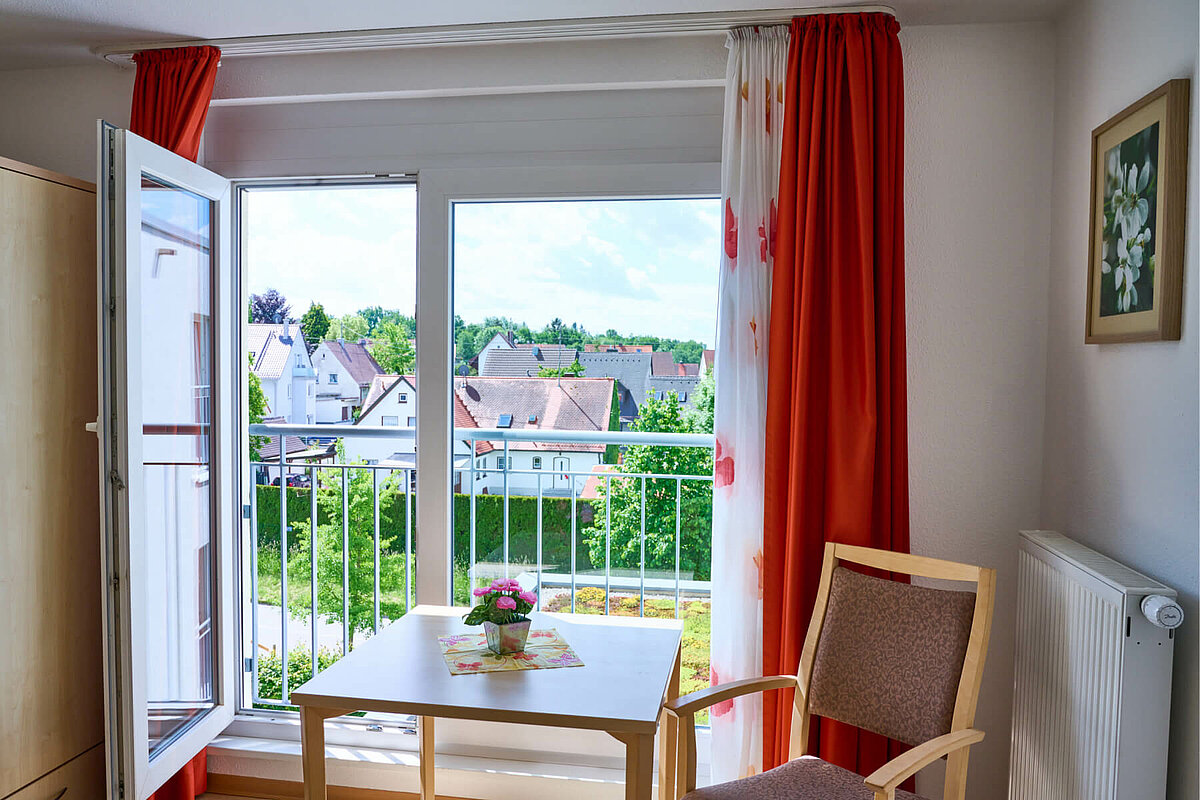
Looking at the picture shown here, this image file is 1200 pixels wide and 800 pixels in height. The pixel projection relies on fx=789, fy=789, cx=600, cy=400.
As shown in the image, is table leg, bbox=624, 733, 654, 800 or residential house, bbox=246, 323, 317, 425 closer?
table leg, bbox=624, 733, 654, 800

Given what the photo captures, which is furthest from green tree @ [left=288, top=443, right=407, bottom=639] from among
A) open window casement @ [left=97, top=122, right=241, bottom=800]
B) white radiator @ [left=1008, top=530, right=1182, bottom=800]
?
white radiator @ [left=1008, top=530, right=1182, bottom=800]

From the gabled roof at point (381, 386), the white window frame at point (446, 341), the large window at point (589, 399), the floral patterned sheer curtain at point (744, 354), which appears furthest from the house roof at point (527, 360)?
the floral patterned sheer curtain at point (744, 354)

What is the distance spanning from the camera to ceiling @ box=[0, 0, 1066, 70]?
221 cm

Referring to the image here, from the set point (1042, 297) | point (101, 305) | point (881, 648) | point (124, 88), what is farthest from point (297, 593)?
point (1042, 297)

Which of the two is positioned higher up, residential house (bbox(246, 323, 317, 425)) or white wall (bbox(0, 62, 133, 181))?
white wall (bbox(0, 62, 133, 181))

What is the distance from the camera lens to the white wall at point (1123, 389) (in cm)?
154

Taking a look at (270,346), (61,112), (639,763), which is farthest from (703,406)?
(61,112)

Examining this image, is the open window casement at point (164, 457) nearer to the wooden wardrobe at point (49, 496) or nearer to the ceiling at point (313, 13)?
the wooden wardrobe at point (49, 496)

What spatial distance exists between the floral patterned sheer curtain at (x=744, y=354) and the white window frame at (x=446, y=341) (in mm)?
247

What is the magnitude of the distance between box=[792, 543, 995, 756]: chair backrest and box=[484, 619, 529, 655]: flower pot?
2.43 ft

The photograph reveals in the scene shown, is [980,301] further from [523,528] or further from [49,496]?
[49,496]

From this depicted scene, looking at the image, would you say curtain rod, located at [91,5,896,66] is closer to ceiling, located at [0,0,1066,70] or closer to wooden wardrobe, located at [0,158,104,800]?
ceiling, located at [0,0,1066,70]

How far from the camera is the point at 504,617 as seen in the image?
198 centimetres

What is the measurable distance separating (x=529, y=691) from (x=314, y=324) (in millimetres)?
1628
